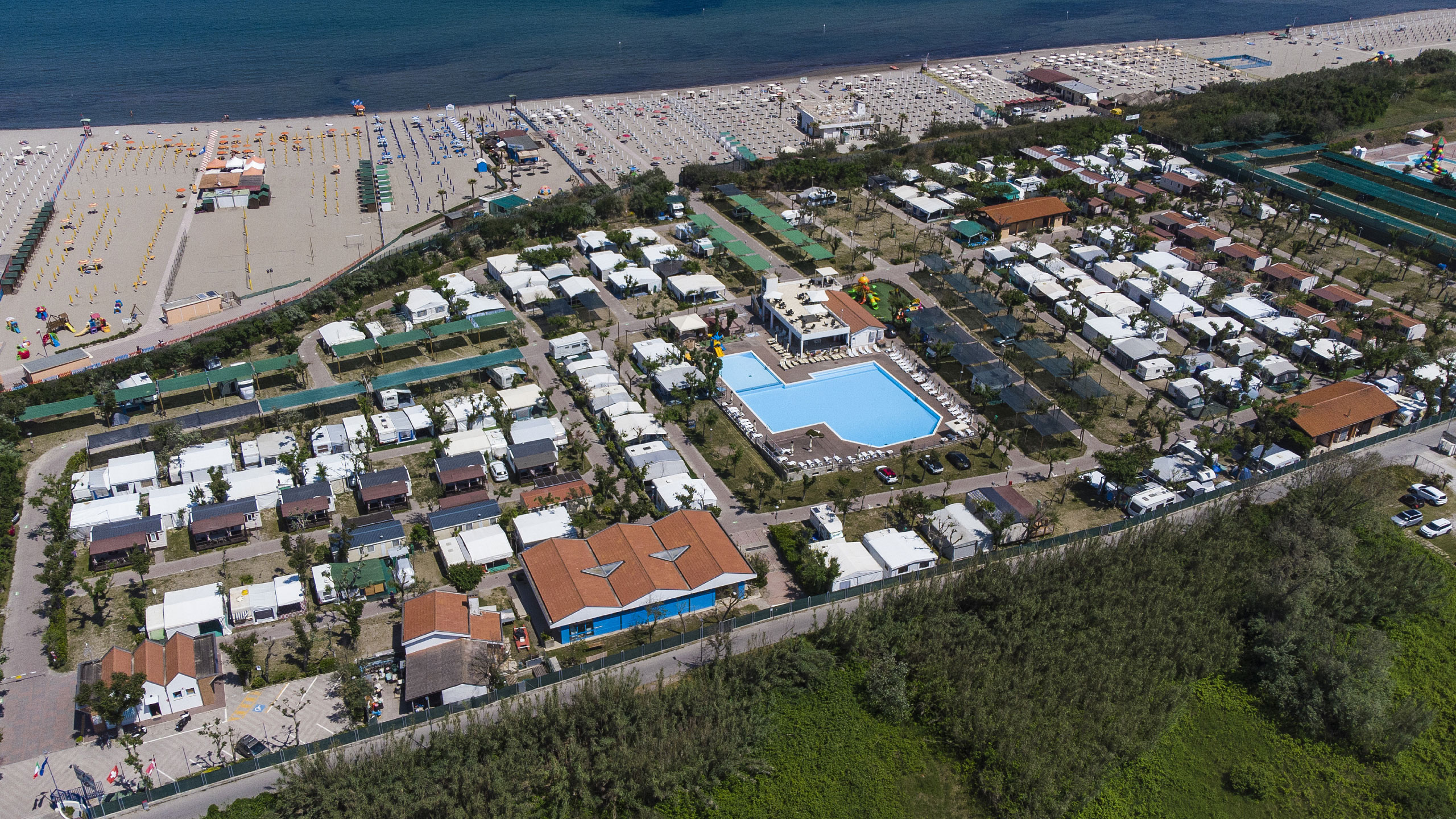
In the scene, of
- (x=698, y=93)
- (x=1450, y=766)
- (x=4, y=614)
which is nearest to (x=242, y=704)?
(x=4, y=614)

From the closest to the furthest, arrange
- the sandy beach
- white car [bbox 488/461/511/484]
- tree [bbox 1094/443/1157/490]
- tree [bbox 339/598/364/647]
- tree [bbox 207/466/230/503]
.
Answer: tree [bbox 339/598/364/647]
tree [bbox 207/466/230/503]
tree [bbox 1094/443/1157/490]
white car [bbox 488/461/511/484]
the sandy beach

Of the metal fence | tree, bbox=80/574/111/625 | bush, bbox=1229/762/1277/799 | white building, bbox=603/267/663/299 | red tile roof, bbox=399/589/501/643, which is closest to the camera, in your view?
the metal fence

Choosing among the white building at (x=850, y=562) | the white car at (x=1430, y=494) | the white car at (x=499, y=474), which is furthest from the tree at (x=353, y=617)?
the white car at (x=1430, y=494)

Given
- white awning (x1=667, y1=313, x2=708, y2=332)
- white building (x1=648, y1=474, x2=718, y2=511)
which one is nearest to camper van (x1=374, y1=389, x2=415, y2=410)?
white building (x1=648, y1=474, x2=718, y2=511)

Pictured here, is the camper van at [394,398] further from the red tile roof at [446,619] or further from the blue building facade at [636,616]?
the blue building facade at [636,616]

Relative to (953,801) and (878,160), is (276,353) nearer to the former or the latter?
(953,801)

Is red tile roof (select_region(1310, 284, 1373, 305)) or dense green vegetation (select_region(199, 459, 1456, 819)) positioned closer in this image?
dense green vegetation (select_region(199, 459, 1456, 819))

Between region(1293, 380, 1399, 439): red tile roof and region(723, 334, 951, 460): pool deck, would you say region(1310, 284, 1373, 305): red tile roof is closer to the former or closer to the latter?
region(1293, 380, 1399, 439): red tile roof

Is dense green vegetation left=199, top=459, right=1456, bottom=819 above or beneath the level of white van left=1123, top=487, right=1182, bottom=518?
beneath
